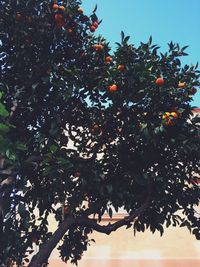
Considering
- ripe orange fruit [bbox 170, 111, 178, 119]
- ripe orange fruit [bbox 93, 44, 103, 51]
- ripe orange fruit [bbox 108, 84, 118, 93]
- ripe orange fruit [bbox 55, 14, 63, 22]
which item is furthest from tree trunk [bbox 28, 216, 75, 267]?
ripe orange fruit [bbox 55, 14, 63, 22]

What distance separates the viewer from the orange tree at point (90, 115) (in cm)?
592

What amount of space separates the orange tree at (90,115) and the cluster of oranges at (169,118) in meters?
0.02

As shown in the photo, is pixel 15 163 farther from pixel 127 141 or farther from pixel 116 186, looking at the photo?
pixel 127 141

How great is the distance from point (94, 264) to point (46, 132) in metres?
7.77

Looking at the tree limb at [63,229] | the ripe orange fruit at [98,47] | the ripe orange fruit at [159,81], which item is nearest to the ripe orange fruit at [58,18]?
the ripe orange fruit at [98,47]

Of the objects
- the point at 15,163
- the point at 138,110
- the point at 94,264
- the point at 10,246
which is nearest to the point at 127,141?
the point at 138,110

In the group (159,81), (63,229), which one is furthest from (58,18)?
(63,229)

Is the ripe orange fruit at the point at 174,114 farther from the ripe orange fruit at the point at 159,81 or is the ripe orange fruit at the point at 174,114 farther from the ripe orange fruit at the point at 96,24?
the ripe orange fruit at the point at 96,24

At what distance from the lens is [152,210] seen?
6848 mm

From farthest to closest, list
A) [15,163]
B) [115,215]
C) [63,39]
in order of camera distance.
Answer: [115,215]
[63,39]
[15,163]

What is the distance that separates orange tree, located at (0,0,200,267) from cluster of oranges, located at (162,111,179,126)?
2 centimetres

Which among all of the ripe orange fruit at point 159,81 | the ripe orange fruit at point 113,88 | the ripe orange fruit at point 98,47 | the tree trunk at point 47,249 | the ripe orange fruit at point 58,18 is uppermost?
the ripe orange fruit at point 58,18

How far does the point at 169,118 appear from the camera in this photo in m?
5.78

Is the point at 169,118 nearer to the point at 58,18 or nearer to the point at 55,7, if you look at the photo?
the point at 58,18
